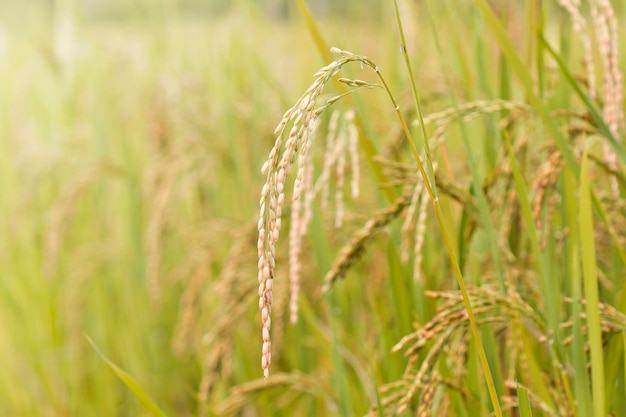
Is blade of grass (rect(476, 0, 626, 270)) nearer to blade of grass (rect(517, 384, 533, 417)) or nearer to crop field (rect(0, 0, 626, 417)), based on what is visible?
crop field (rect(0, 0, 626, 417))

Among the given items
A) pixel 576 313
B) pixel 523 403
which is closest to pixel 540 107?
pixel 576 313

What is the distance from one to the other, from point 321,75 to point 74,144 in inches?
103

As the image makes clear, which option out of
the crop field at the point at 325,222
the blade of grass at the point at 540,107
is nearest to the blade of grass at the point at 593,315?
the crop field at the point at 325,222

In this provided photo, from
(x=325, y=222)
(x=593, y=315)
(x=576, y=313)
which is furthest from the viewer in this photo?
(x=325, y=222)

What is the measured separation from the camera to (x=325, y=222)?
162cm

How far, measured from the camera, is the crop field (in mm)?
958

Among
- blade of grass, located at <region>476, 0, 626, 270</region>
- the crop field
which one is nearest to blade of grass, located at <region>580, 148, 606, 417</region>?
the crop field

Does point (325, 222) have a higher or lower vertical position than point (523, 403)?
higher

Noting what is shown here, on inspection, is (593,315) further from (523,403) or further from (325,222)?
(325,222)

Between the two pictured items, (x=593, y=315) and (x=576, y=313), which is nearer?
(x=593, y=315)

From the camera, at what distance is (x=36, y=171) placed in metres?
2.54

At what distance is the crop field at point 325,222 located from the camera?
96 centimetres

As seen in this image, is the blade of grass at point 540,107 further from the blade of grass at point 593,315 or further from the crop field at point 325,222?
the blade of grass at point 593,315

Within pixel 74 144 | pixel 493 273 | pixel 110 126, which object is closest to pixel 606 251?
pixel 493 273
